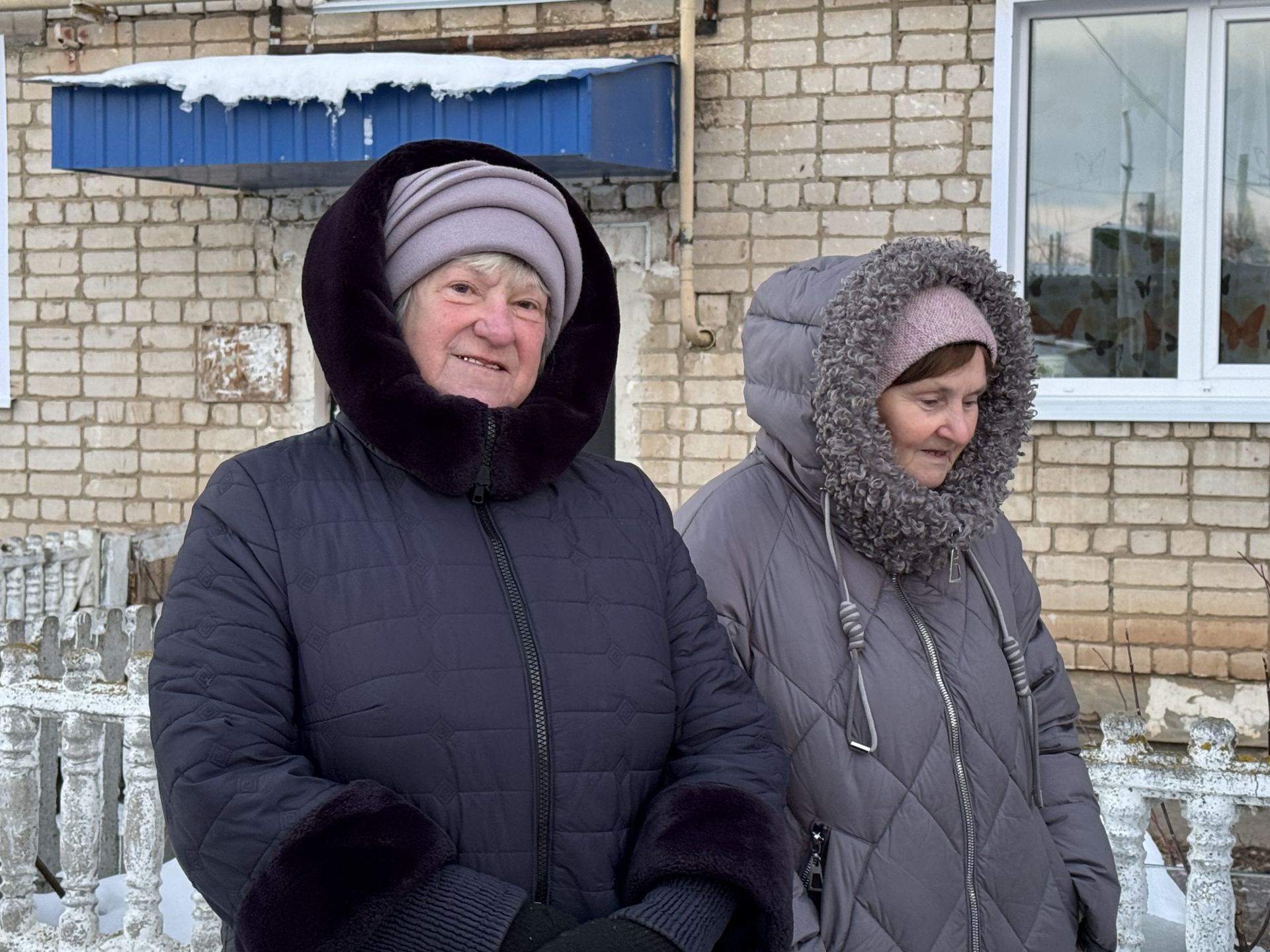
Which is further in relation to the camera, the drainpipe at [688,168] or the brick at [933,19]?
the drainpipe at [688,168]

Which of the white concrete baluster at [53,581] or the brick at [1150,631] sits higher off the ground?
the white concrete baluster at [53,581]

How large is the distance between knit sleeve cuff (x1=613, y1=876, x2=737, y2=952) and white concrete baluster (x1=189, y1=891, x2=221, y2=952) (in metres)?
1.76

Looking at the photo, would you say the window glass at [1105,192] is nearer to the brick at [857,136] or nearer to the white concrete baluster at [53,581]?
the brick at [857,136]

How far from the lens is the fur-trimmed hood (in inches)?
71.7

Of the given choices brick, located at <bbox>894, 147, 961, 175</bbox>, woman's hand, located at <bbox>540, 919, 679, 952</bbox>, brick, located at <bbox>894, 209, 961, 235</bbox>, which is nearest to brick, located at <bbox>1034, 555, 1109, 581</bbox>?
brick, located at <bbox>894, 209, 961, 235</bbox>

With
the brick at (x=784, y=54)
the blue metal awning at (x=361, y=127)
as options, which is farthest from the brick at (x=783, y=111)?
the blue metal awning at (x=361, y=127)

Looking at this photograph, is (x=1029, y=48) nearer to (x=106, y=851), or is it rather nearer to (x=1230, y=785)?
(x=1230, y=785)

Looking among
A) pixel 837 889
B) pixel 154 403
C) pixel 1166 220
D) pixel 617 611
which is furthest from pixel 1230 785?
pixel 154 403

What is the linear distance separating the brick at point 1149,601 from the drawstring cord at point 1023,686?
371cm

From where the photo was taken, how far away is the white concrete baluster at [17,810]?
3.10 metres

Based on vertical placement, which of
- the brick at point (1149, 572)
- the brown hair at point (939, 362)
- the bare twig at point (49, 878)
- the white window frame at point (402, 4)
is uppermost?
the white window frame at point (402, 4)

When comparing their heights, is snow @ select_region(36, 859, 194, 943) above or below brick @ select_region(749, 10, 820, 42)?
below

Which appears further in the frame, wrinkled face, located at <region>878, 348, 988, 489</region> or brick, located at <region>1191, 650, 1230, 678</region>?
brick, located at <region>1191, 650, 1230, 678</region>

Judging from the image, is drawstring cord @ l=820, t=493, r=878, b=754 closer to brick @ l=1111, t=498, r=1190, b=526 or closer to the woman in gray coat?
the woman in gray coat
